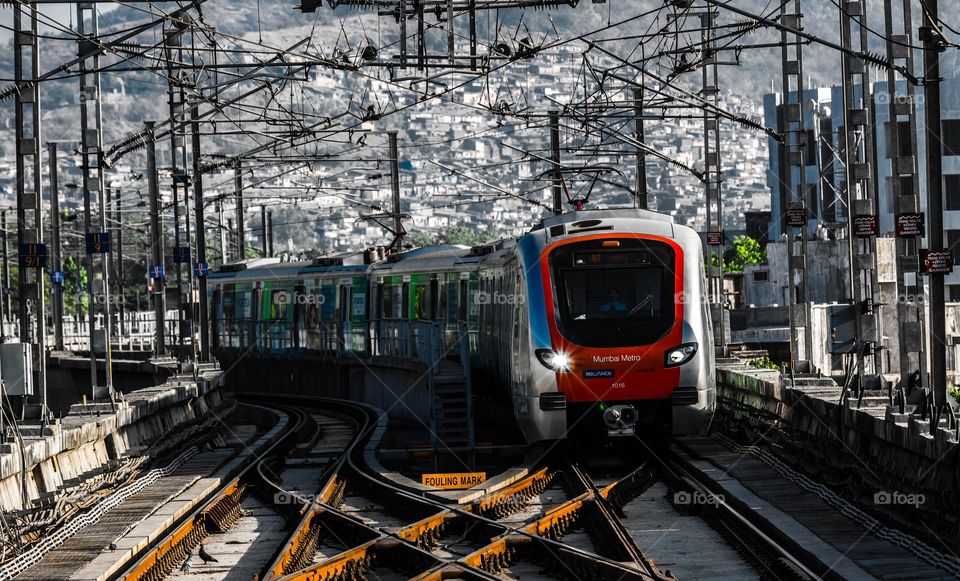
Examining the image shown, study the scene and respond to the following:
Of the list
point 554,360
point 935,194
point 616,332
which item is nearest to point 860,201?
point 935,194

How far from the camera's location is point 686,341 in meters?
18.1

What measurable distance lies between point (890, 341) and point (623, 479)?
73.4ft

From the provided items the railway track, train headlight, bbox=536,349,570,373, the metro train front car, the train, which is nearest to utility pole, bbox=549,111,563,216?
the train

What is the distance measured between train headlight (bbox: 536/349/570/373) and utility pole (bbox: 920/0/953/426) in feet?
13.7

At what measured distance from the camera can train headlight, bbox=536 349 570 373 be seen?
58.9 feet

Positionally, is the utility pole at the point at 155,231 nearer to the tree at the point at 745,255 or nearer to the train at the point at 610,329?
the train at the point at 610,329

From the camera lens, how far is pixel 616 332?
18.0 metres

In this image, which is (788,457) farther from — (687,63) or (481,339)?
(687,63)

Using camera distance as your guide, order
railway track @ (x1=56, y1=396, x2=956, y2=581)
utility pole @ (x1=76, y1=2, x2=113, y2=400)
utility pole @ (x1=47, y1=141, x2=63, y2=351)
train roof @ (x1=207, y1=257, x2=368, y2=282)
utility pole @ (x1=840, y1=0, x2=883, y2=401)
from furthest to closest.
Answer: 1. utility pole @ (x1=47, y1=141, x2=63, y2=351)
2. train roof @ (x1=207, y1=257, x2=368, y2=282)
3. utility pole @ (x1=76, y1=2, x2=113, y2=400)
4. utility pole @ (x1=840, y1=0, x2=883, y2=401)
5. railway track @ (x1=56, y1=396, x2=956, y2=581)

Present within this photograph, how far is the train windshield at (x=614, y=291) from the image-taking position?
18.1m

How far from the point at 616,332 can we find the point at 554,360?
81 cm

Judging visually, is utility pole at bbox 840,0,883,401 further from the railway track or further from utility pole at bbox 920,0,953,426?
the railway track

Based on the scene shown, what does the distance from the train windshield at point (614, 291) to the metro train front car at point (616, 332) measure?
0.04ft

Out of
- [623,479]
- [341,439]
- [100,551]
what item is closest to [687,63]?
[341,439]
